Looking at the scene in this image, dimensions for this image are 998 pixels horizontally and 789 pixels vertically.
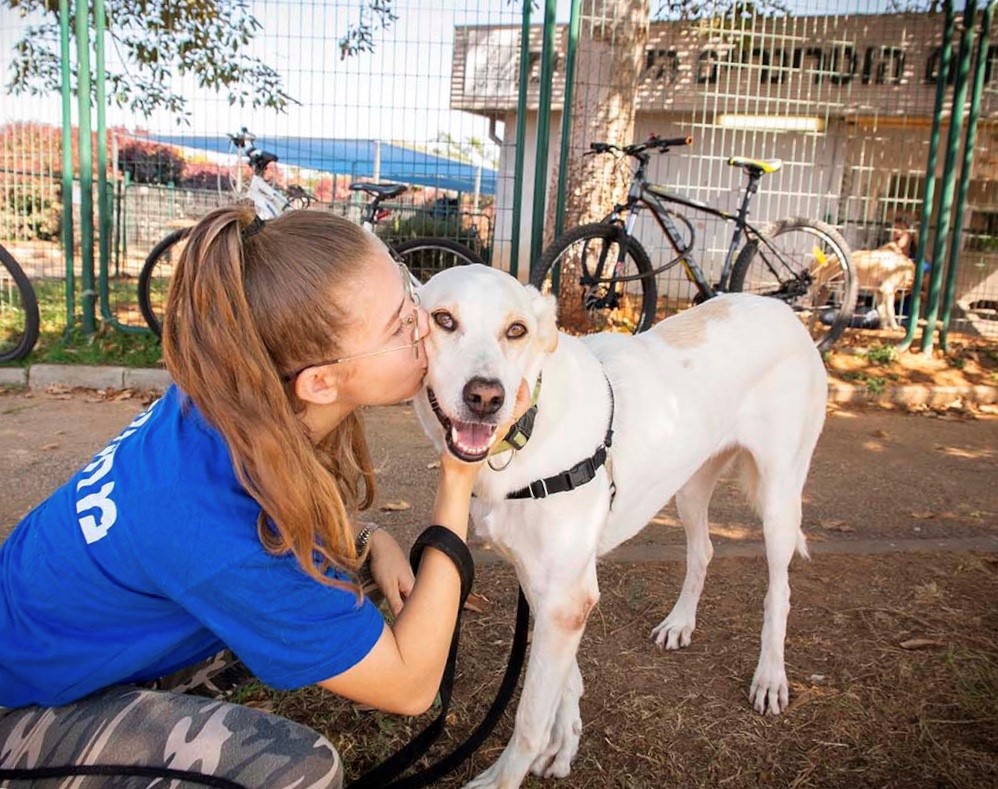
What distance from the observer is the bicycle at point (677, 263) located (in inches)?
238

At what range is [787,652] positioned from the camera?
287 cm

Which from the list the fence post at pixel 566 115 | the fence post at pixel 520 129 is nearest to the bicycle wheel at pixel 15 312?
the fence post at pixel 520 129

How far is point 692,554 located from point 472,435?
58.3 inches

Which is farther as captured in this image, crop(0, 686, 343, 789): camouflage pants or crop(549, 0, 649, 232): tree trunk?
crop(549, 0, 649, 232): tree trunk

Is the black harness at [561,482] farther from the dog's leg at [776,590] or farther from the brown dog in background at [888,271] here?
the brown dog in background at [888,271]

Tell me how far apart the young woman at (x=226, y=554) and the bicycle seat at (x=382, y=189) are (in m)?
4.76

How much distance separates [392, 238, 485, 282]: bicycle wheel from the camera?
6059mm

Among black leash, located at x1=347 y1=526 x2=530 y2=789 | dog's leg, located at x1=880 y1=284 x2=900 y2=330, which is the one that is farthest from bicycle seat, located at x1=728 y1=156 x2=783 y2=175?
black leash, located at x1=347 y1=526 x2=530 y2=789

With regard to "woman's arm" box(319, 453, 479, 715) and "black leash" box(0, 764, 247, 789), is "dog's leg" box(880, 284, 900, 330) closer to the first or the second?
"woman's arm" box(319, 453, 479, 715)

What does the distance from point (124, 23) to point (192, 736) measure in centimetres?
743

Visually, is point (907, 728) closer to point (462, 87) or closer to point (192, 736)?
point (192, 736)

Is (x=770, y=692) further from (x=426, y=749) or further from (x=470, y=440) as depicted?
(x=470, y=440)

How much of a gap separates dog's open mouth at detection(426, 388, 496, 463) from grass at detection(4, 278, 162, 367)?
4.98m

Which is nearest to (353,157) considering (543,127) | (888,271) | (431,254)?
(431,254)
